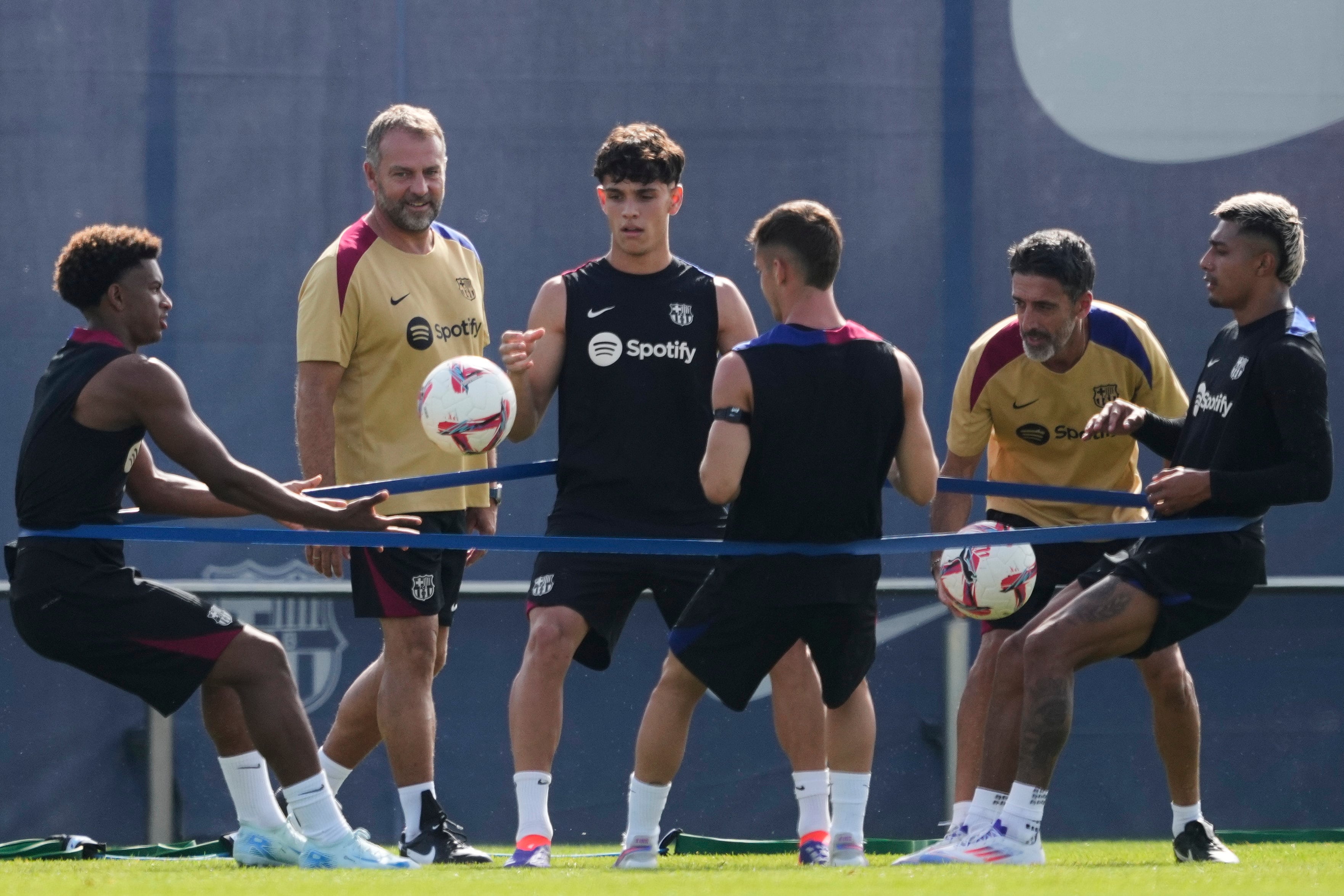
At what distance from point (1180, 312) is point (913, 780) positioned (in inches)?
88.0

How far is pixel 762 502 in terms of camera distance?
4496 mm

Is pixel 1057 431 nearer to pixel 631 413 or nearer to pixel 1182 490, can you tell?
pixel 1182 490

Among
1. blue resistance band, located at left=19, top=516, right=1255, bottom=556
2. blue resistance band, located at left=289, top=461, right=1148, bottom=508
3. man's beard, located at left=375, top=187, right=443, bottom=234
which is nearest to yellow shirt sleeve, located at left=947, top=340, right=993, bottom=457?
blue resistance band, located at left=289, top=461, right=1148, bottom=508

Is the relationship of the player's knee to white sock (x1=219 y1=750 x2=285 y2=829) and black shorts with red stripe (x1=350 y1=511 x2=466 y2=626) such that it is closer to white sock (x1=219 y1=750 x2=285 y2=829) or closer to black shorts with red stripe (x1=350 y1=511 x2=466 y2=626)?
black shorts with red stripe (x1=350 y1=511 x2=466 y2=626)

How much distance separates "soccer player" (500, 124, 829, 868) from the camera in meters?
4.91

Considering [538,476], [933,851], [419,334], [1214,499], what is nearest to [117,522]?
[419,334]

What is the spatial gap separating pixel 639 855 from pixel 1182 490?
1716mm

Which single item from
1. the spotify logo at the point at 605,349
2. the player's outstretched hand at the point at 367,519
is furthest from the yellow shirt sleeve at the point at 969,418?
the player's outstretched hand at the point at 367,519

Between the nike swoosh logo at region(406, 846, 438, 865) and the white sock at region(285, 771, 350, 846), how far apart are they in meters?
0.41

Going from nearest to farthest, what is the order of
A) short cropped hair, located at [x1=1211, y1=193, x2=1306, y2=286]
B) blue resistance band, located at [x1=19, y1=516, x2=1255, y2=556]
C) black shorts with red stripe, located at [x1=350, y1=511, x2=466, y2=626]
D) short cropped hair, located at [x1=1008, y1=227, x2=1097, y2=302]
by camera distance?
1. blue resistance band, located at [x1=19, y1=516, x2=1255, y2=556]
2. short cropped hair, located at [x1=1211, y1=193, x2=1306, y2=286]
3. black shorts with red stripe, located at [x1=350, y1=511, x2=466, y2=626]
4. short cropped hair, located at [x1=1008, y1=227, x2=1097, y2=302]

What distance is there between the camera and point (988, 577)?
5000 mm

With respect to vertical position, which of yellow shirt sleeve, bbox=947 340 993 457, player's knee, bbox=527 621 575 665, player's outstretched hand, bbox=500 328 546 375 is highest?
player's outstretched hand, bbox=500 328 546 375

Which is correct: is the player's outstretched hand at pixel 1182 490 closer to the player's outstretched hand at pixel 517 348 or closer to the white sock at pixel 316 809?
the player's outstretched hand at pixel 517 348

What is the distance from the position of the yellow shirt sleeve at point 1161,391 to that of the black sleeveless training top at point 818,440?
1360 mm
